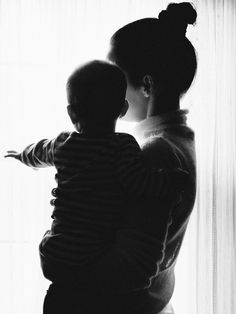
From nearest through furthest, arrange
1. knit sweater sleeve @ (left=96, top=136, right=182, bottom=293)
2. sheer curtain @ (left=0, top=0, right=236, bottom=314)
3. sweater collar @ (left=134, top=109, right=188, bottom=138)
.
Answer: knit sweater sleeve @ (left=96, top=136, right=182, bottom=293) < sweater collar @ (left=134, top=109, right=188, bottom=138) < sheer curtain @ (left=0, top=0, right=236, bottom=314)

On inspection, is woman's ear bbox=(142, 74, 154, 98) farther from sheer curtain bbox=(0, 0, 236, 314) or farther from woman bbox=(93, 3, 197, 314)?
sheer curtain bbox=(0, 0, 236, 314)

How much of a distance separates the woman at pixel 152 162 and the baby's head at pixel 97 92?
0.07 m

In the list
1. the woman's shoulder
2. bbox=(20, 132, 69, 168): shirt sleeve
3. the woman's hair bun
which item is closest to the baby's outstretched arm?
bbox=(20, 132, 69, 168): shirt sleeve

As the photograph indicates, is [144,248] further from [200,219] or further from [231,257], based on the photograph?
[231,257]

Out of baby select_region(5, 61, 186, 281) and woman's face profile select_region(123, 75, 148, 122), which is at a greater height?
woman's face profile select_region(123, 75, 148, 122)

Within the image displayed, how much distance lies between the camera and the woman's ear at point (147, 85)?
33.6 inches

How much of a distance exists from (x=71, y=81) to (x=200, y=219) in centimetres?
118

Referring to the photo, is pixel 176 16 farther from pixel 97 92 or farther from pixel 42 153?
pixel 42 153

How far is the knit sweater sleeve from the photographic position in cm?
75

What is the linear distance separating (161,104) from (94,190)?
241 millimetres

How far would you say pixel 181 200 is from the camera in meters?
0.81

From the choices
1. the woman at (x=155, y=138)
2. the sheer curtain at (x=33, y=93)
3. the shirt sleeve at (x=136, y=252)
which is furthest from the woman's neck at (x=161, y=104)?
the sheer curtain at (x=33, y=93)

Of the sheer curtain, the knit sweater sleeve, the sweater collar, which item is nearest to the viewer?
the knit sweater sleeve

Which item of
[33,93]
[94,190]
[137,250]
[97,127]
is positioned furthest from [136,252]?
[33,93]
